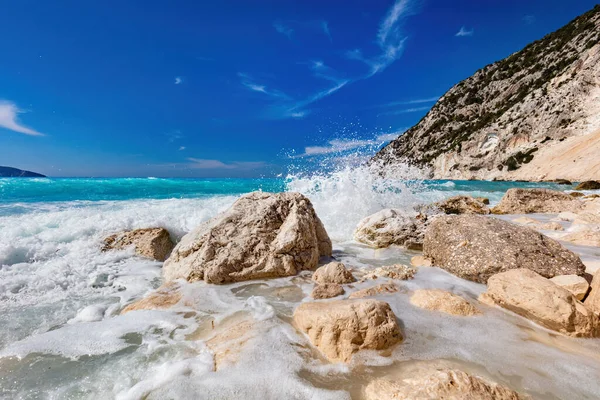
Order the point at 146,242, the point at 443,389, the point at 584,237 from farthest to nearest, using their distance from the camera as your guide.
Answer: the point at 146,242, the point at 584,237, the point at 443,389

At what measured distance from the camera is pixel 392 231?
19.7 feet

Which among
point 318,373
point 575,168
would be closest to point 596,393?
point 318,373

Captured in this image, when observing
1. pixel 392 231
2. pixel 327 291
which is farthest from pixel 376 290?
pixel 392 231

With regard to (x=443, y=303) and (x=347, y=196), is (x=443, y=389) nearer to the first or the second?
(x=443, y=303)

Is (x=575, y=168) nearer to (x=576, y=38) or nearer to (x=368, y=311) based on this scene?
(x=576, y=38)

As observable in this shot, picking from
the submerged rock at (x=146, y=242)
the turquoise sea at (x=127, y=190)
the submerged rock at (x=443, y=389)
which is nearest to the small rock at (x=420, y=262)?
the submerged rock at (x=443, y=389)

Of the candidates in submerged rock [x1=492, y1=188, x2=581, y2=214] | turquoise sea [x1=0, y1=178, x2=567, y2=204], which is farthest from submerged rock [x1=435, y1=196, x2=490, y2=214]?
turquoise sea [x1=0, y1=178, x2=567, y2=204]

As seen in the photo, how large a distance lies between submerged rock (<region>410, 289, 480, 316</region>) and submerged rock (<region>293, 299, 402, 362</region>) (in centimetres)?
74

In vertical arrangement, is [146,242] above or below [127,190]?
below

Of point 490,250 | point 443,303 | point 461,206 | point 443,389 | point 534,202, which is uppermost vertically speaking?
point 534,202

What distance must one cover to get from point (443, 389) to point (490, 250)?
2781mm

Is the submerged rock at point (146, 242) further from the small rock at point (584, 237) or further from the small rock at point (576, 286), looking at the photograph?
the small rock at point (584, 237)

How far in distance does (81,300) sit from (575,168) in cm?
3834

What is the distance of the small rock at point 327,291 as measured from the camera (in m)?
3.38
